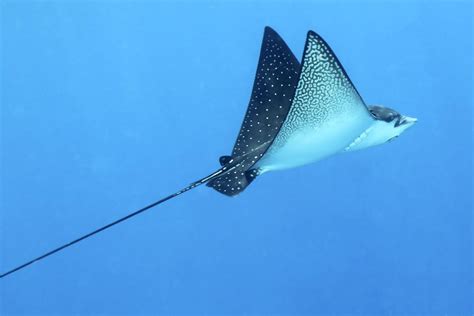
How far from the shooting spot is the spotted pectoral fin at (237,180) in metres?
2.39

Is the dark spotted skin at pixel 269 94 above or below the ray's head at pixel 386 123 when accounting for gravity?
above

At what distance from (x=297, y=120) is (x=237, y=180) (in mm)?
497

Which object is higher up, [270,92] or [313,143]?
[270,92]

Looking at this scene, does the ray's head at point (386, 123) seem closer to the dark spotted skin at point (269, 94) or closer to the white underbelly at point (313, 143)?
the white underbelly at point (313, 143)

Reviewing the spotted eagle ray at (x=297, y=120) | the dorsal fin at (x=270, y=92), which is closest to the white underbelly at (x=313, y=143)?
the spotted eagle ray at (x=297, y=120)

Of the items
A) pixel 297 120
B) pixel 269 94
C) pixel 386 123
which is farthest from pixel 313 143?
pixel 269 94

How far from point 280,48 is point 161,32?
7.70 ft

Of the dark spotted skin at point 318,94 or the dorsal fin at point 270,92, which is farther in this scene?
the dorsal fin at point 270,92

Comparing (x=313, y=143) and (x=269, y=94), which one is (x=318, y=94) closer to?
(x=313, y=143)

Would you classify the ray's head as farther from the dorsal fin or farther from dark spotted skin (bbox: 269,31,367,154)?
the dorsal fin

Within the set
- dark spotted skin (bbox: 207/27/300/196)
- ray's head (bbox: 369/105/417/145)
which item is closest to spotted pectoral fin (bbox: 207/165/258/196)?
dark spotted skin (bbox: 207/27/300/196)

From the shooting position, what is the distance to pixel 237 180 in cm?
240

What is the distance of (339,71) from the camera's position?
6.39ft

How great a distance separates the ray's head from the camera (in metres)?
2.41
